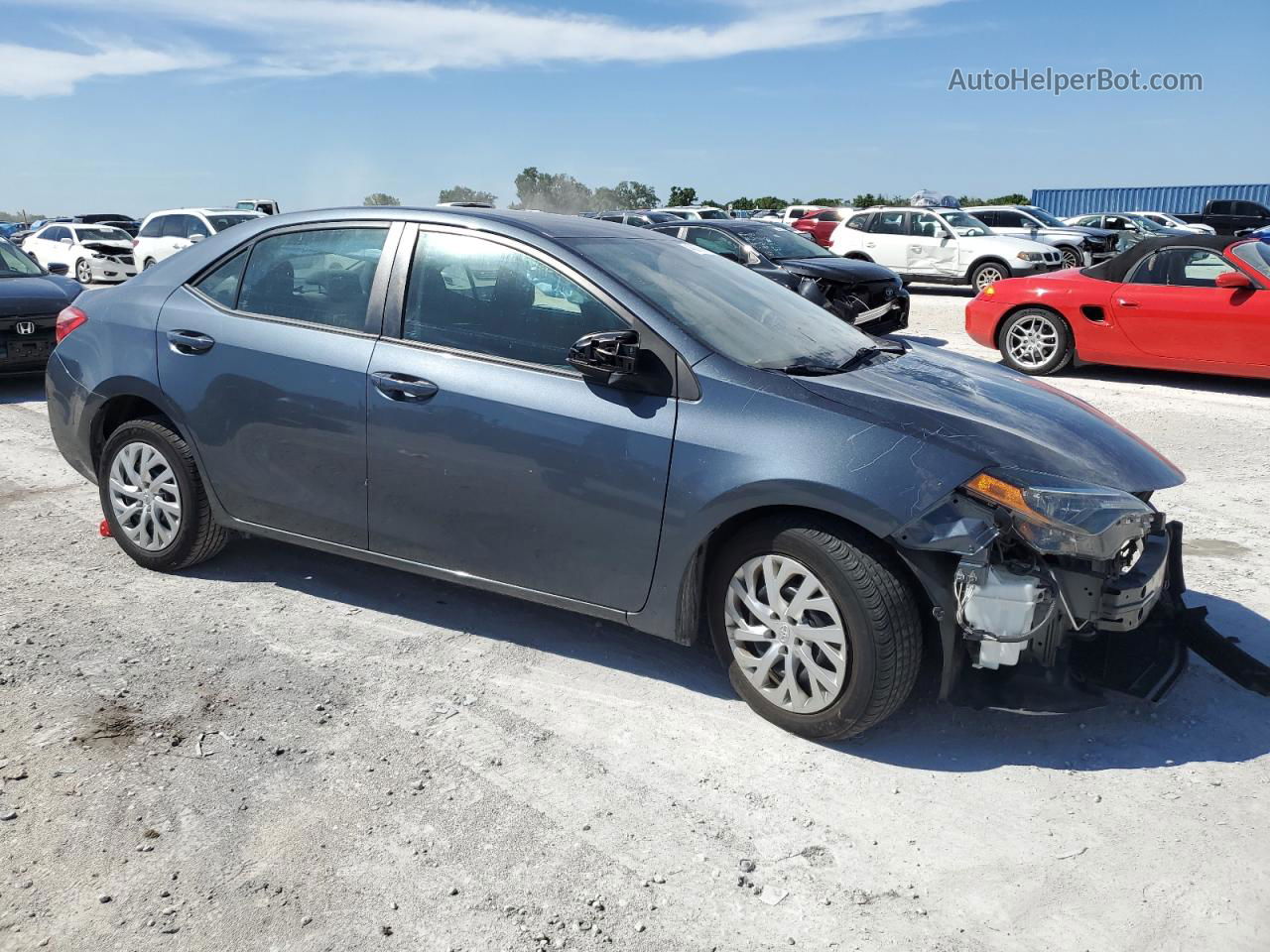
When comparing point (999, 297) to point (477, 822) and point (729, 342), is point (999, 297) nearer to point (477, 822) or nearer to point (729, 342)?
point (729, 342)

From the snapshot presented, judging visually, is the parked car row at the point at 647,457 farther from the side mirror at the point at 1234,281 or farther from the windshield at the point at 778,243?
the windshield at the point at 778,243

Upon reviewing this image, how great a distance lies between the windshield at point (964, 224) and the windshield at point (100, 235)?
18.9 m

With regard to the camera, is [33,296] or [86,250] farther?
[86,250]

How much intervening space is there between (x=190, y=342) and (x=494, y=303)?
1495mm

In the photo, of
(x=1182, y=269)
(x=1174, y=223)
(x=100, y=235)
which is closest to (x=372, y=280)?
(x=1182, y=269)

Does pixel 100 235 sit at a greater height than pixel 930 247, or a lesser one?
lesser

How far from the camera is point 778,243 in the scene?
1502 cm

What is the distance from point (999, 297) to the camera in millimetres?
11117

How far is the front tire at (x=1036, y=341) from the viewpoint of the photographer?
10.7m

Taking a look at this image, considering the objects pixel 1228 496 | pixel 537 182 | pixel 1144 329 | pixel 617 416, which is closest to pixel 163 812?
pixel 617 416

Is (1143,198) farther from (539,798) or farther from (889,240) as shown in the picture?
(539,798)

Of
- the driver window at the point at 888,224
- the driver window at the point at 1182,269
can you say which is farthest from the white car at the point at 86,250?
the driver window at the point at 1182,269

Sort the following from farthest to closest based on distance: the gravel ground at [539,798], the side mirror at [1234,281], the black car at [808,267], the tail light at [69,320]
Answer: the black car at [808,267], the side mirror at [1234,281], the tail light at [69,320], the gravel ground at [539,798]

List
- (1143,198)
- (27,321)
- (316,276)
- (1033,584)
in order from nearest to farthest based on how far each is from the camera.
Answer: (1033,584), (316,276), (27,321), (1143,198)
